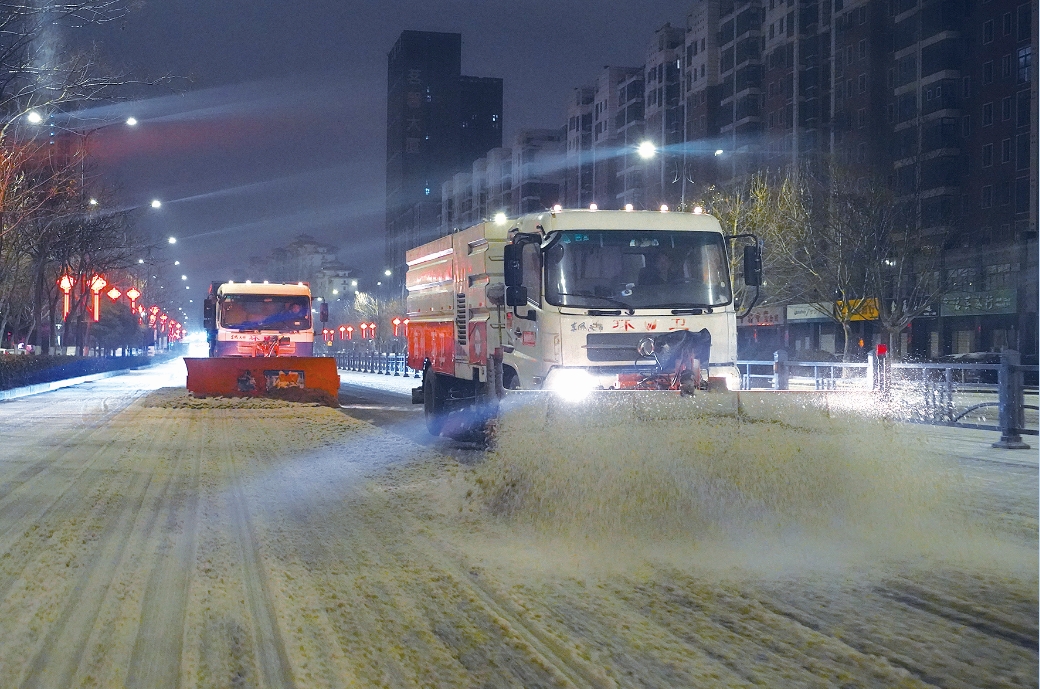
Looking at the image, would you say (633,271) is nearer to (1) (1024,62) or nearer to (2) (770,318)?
(1) (1024,62)

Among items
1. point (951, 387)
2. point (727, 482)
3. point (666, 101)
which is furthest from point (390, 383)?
point (666, 101)

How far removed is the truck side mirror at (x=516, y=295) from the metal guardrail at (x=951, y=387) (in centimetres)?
538

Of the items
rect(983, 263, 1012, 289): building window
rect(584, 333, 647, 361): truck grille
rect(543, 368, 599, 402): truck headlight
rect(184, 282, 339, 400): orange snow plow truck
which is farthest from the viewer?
rect(983, 263, 1012, 289): building window

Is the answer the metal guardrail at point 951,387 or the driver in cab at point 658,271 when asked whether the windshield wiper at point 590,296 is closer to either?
the driver in cab at point 658,271

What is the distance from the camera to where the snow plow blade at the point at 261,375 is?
91.8ft

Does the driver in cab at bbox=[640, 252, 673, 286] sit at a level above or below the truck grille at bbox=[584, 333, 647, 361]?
above

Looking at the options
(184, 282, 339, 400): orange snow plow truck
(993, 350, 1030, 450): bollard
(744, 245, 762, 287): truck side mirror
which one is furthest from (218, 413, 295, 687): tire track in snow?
(184, 282, 339, 400): orange snow plow truck

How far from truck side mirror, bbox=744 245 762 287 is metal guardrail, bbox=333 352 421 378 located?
40397 millimetres

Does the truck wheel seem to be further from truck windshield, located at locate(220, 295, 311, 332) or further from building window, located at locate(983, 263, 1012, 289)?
building window, located at locate(983, 263, 1012, 289)

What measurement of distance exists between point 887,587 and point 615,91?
99229 mm

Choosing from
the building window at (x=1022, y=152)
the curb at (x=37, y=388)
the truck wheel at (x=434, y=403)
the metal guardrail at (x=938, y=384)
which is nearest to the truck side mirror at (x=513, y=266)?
the metal guardrail at (x=938, y=384)

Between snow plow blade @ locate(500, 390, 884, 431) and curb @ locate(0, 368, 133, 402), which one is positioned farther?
curb @ locate(0, 368, 133, 402)

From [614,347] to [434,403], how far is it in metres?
6.25

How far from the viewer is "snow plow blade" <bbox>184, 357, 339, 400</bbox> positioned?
28.0m
